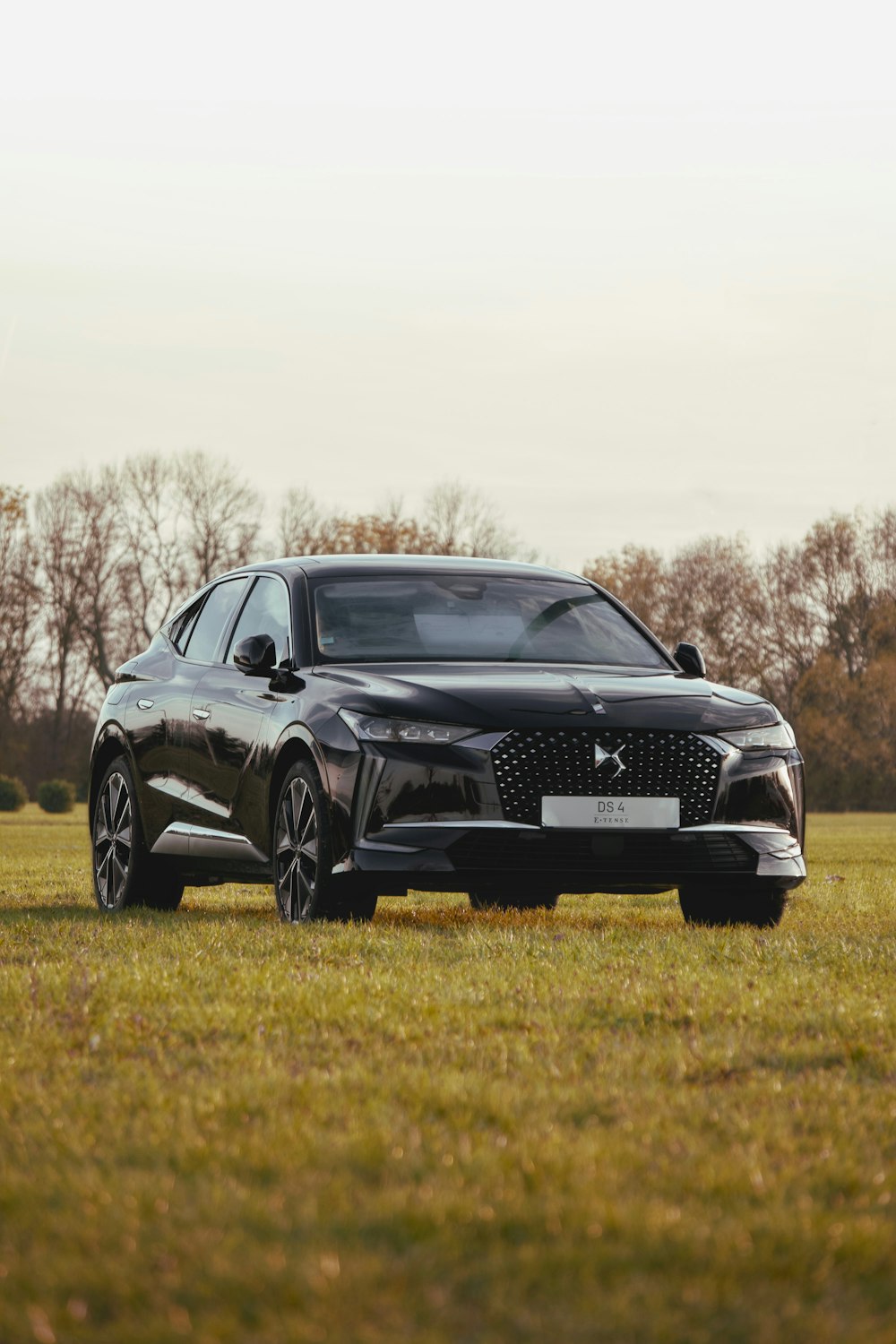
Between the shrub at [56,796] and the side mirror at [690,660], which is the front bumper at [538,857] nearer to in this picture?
the side mirror at [690,660]

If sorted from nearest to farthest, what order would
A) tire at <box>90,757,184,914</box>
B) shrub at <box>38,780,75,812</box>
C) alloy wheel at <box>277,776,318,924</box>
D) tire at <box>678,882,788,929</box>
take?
alloy wheel at <box>277,776,318,924</box>, tire at <box>678,882,788,929</box>, tire at <box>90,757,184,914</box>, shrub at <box>38,780,75,812</box>

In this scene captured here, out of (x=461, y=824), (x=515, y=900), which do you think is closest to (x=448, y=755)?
(x=461, y=824)

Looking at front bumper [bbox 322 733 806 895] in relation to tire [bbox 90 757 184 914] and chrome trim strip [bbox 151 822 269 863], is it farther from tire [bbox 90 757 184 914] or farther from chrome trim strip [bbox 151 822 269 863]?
tire [bbox 90 757 184 914]

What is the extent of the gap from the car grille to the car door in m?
1.42

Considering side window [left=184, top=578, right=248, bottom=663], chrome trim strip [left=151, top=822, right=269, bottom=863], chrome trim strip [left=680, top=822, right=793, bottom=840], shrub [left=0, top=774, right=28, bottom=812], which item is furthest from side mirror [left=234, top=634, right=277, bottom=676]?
shrub [left=0, top=774, right=28, bottom=812]

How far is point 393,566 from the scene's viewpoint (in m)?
10.3

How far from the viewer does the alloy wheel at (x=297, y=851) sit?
8.82m

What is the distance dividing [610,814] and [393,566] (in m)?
2.45

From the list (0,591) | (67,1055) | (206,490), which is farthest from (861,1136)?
(206,490)

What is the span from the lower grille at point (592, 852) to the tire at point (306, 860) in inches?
24.1

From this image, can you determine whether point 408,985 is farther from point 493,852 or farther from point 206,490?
point 206,490

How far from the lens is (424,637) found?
9695 millimetres

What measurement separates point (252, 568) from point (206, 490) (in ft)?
193

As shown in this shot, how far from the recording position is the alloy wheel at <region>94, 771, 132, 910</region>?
10922mm
